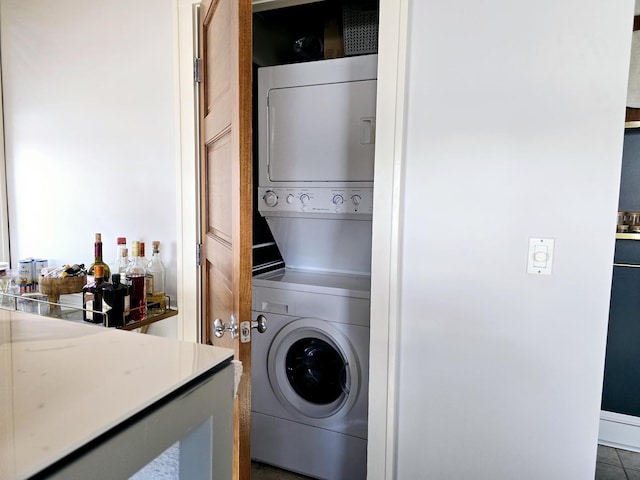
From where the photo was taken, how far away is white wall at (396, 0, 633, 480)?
1194 mm

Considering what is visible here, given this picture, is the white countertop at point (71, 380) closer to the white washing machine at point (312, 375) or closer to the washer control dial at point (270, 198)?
the white washing machine at point (312, 375)

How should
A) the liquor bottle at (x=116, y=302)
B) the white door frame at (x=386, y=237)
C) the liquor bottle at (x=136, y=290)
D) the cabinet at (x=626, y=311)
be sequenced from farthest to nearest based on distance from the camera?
the cabinet at (x=626, y=311)
the liquor bottle at (x=136, y=290)
the liquor bottle at (x=116, y=302)
the white door frame at (x=386, y=237)

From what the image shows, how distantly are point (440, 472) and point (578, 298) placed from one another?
0.77 m

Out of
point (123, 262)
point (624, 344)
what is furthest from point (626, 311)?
point (123, 262)

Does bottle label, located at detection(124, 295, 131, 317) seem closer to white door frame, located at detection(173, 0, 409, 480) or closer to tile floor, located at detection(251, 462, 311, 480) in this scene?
white door frame, located at detection(173, 0, 409, 480)

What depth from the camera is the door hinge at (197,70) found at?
1.65m

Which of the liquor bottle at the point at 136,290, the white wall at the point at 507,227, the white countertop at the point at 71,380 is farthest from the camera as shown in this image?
the liquor bottle at the point at 136,290

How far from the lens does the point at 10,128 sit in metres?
2.15

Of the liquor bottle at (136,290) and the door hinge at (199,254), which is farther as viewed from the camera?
the door hinge at (199,254)

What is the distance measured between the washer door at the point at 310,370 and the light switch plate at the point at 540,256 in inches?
33.8

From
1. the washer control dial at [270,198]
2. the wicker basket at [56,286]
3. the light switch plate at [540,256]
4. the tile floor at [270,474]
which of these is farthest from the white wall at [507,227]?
the wicker basket at [56,286]

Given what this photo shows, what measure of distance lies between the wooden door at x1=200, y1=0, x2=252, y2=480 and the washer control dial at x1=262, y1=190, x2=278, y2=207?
56 cm

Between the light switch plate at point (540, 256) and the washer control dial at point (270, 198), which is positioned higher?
the washer control dial at point (270, 198)

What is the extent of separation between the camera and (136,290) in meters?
1.62
